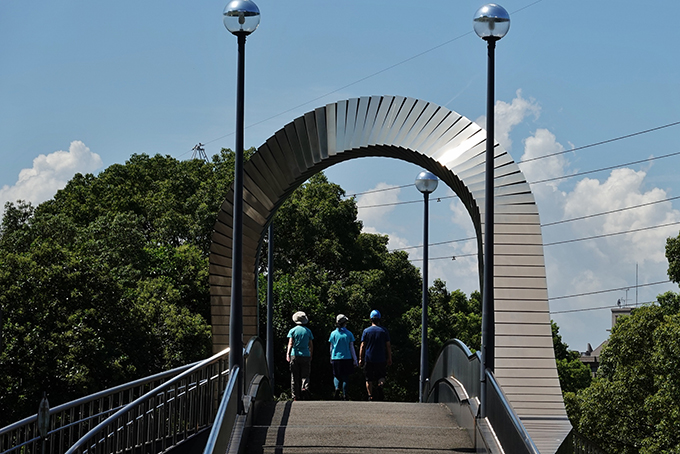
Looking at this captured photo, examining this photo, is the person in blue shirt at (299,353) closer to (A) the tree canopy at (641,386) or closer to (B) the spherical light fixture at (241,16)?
(B) the spherical light fixture at (241,16)

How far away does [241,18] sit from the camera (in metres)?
10.9

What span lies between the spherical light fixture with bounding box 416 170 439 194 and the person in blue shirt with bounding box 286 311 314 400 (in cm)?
589

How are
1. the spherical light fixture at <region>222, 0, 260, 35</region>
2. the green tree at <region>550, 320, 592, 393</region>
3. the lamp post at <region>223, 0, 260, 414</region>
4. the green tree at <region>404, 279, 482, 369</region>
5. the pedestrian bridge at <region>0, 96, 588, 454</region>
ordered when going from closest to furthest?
the pedestrian bridge at <region>0, 96, 588, 454</region> < the lamp post at <region>223, 0, 260, 414</region> < the spherical light fixture at <region>222, 0, 260, 35</region> < the green tree at <region>404, 279, 482, 369</region> < the green tree at <region>550, 320, 592, 393</region>

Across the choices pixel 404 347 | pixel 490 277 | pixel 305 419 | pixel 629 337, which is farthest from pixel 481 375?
pixel 404 347

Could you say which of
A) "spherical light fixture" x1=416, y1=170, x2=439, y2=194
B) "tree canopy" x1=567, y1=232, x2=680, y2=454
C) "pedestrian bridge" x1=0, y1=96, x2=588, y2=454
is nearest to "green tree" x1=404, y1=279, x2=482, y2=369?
"tree canopy" x1=567, y1=232, x2=680, y2=454

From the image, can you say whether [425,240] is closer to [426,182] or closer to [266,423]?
[426,182]

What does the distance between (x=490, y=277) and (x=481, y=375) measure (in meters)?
1.21

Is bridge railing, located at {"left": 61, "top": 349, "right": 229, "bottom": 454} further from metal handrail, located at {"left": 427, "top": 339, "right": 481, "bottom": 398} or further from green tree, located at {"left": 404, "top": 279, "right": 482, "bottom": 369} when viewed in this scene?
green tree, located at {"left": 404, "top": 279, "right": 482, "bottom": 369}

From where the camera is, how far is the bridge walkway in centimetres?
898

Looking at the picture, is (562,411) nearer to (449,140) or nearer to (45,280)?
(449,140)

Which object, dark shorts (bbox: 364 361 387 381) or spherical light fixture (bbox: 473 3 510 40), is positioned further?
dark shorts (bbox: 364 361 387 381)

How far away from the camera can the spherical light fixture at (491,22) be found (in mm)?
10477

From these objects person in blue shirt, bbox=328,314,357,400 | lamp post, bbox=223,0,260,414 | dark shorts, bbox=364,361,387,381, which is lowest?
dark shorts, bbox=364,361,387,381

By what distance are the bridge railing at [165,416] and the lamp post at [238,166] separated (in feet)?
1.77
